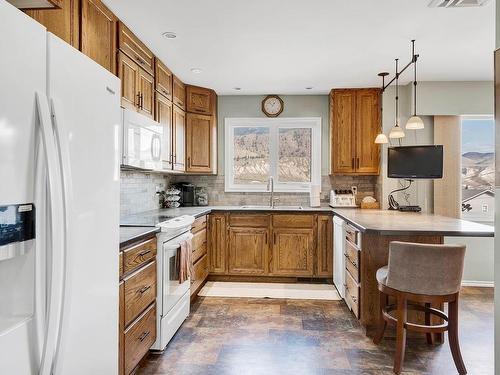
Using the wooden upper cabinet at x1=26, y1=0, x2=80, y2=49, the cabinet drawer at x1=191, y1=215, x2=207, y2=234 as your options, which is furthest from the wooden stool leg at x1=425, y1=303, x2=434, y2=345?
the wooden upper cabinet at x1=26, y1=0, x2=80, y2=49

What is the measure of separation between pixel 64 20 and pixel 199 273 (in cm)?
277

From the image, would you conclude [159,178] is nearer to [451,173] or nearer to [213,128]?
[213,128]

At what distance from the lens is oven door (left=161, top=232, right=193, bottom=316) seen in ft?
8.70

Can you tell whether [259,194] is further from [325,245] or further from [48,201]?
[48,201]

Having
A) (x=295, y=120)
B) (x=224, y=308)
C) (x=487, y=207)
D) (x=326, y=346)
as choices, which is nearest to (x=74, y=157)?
(x=326, y=346)

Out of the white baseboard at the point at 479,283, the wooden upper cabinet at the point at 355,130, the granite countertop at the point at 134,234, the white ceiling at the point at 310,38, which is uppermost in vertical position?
the white ceiling at the point at 310,38

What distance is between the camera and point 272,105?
507 centimetres

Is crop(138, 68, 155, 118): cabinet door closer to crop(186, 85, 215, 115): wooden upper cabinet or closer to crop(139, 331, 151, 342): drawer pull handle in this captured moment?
crop(186, 85, 215, 115): wooden upper cabinet

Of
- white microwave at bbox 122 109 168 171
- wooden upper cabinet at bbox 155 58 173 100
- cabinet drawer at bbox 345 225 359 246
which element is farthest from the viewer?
wooden upper cabinet at bbox 155 58 173 100

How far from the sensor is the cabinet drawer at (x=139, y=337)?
2.09 meters

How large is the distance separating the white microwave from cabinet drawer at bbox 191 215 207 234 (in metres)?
0.85

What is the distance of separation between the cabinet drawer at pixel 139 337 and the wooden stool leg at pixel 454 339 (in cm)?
198

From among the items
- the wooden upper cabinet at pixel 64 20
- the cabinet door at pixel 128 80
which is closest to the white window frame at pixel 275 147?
the cabinet door at pixel 128 80

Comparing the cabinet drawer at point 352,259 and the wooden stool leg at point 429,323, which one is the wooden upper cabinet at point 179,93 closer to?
the cabinet drawer at point 352,259
